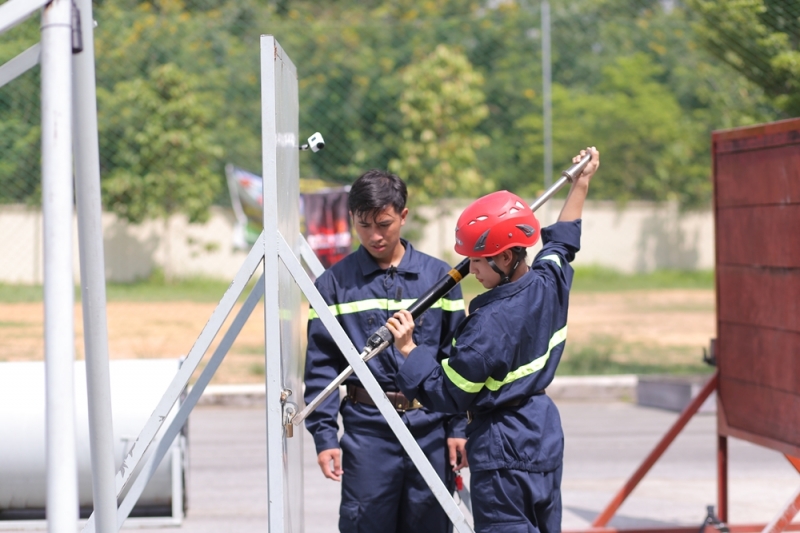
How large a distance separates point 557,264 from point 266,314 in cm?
109

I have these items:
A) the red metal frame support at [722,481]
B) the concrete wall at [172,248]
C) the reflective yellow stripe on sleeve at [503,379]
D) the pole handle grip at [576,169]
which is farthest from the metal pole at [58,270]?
the concrete wall at [172,248]

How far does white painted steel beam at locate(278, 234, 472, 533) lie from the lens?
3.07 m

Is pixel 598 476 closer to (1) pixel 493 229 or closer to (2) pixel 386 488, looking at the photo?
(2) pixel 386 488

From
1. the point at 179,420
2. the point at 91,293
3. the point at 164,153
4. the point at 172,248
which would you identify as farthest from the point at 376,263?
the point at 172,248

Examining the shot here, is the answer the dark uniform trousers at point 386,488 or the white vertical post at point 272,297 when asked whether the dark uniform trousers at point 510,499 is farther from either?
the white vertical post at point 272,297

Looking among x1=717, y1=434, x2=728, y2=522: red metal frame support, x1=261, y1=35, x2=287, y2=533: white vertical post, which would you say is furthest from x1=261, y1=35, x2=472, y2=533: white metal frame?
x1=717, y1=434, x2=728, y2=522: red metal frame support

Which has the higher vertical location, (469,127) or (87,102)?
(469,127)

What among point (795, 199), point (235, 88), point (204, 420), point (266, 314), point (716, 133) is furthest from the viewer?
Result: point (235, 88)

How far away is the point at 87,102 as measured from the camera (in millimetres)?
2365

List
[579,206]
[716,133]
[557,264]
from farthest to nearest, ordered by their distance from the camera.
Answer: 1. [716,133]
2. [579,206]
3. [557,264]

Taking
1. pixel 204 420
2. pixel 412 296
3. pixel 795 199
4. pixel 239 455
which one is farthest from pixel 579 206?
pixel 204 420

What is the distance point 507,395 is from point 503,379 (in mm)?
57

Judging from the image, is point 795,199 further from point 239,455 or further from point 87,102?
point 239,455

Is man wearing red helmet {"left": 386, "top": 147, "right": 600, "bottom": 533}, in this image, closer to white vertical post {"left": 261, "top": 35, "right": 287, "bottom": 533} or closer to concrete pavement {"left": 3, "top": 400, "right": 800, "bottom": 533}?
white vertical post {"left": 261, "top": 35, "right": 287, "bottom": 533}
